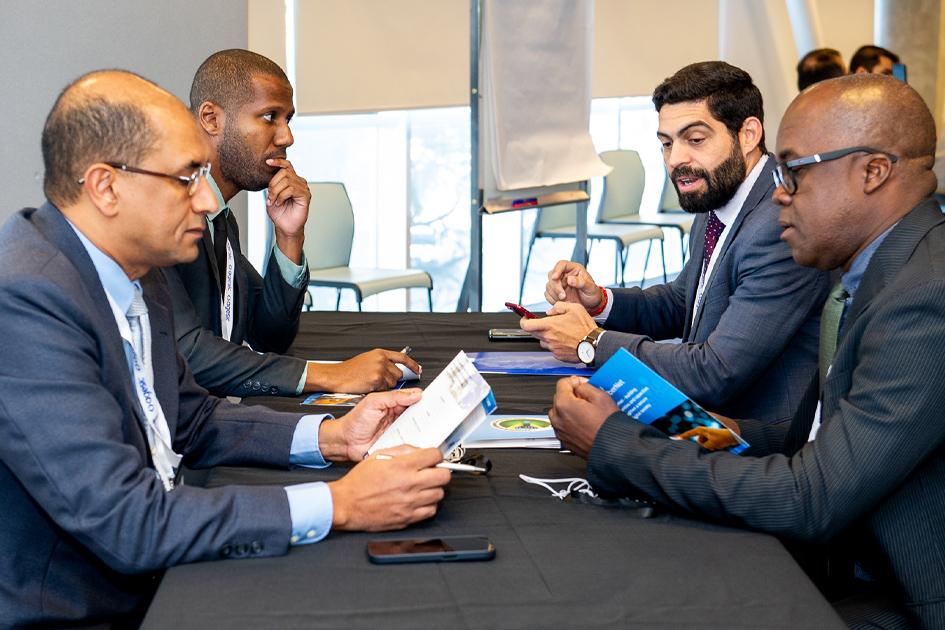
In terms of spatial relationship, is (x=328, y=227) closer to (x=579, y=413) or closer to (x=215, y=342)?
(x=215, y=342)

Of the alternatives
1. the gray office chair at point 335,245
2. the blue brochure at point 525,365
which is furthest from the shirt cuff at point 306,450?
the gray office chair at point 335,245

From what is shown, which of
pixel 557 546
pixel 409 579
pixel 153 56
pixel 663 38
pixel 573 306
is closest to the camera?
pixel 409 579

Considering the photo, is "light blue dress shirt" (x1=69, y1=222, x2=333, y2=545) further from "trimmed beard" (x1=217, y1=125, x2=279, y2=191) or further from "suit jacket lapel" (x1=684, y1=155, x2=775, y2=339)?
"trimmed beard" (x1=217, y1=125, x2=279, y2=191)

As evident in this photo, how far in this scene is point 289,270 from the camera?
3023 millimetres

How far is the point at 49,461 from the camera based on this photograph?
141cm

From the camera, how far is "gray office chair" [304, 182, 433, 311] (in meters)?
5.35

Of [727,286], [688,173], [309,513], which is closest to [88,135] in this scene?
[309,513]

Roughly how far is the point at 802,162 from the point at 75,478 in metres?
1.29

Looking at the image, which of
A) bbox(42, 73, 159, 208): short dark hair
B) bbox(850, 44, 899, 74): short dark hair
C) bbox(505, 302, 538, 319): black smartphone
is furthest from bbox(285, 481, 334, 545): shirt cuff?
bbox(850, 44, 899, 74): short dark hair

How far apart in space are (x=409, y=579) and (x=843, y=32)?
1012cm

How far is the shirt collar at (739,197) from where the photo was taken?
2.74 meters

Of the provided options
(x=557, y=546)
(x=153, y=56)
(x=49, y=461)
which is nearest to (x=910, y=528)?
(x=557, y=546)

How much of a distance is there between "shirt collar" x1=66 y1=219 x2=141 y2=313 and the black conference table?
0.48 metres

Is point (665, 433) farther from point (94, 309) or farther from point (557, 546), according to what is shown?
point (94, 309)
